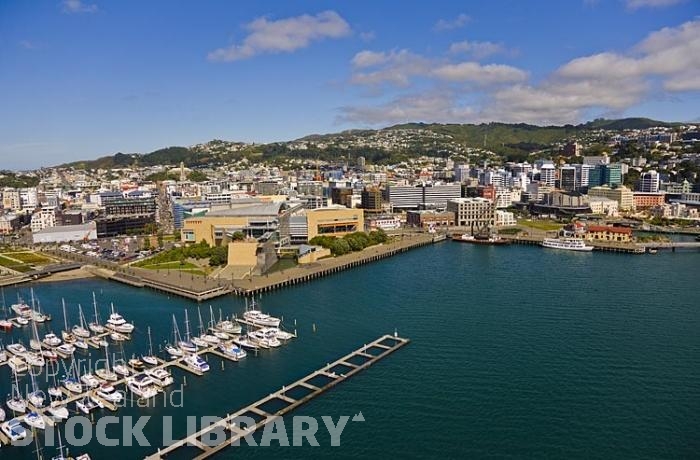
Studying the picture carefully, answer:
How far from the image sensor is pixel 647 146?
308ft

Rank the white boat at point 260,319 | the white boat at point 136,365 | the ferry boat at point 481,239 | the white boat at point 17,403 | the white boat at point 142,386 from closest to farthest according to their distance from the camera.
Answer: the white boat at point 17,403
the white boat at point 142,386
the white boat at point 136,365
the white boat at point 260,319
the ferry boat at point 481,239

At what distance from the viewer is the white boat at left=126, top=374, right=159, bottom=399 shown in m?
15.1

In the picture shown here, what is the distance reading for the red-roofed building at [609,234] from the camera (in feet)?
129

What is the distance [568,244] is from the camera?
1496 inches

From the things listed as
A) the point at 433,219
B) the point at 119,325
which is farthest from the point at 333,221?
the point at 119,325

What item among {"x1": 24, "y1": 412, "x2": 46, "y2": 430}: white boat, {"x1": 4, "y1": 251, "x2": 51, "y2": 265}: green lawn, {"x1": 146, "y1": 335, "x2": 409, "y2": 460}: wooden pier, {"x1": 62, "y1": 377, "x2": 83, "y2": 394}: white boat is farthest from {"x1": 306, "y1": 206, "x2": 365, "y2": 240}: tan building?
{"x1": 24, "y1": 412, "x2": 46, "y2": 430}: white boat

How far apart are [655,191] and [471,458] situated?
2336 inches

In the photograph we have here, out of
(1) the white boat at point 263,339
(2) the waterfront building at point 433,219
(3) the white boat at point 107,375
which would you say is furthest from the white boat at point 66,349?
(2) the waterfront building at point 433,219

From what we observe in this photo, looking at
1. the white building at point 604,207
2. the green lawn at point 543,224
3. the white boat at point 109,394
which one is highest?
the white building at point 604,207

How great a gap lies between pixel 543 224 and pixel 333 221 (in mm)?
23220

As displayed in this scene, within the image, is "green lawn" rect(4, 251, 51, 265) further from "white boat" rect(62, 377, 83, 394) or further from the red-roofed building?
the red-roofed building

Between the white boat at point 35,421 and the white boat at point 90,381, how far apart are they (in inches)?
74.0

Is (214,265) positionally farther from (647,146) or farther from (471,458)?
(647,146)

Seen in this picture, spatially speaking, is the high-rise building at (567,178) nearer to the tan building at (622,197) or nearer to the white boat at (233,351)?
the tan building at (622,197)
